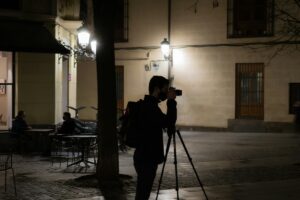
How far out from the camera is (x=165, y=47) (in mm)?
24469

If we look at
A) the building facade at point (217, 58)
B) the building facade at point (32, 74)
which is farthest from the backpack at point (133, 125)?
the building facade at point (217, 58)

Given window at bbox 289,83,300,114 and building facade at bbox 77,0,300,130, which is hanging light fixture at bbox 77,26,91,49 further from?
window at bbox 289,83,300,114

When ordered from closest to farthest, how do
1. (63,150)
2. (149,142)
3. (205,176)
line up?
(149,142), (205,176), (63,150)

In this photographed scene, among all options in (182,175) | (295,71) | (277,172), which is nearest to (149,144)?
(182,175)

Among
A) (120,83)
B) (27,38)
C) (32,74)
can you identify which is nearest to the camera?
(27,38)

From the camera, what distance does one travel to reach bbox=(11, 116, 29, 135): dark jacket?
15180 millimetres

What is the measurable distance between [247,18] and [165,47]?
3.54m

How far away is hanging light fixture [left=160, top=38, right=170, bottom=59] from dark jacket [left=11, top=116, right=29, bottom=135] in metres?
10.2

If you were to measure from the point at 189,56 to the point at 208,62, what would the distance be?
88 centimetres

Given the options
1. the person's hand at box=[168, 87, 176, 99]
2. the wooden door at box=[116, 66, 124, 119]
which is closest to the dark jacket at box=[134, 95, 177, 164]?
the person's hand at box=[168, 87, 176, 99]

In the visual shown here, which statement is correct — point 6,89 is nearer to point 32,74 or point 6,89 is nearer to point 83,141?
point 32,74

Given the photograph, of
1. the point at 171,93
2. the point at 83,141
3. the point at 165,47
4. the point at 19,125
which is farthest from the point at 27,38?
the point at 165,47

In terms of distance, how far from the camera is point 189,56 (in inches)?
981

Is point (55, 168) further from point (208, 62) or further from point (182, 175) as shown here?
point (208, 62)
